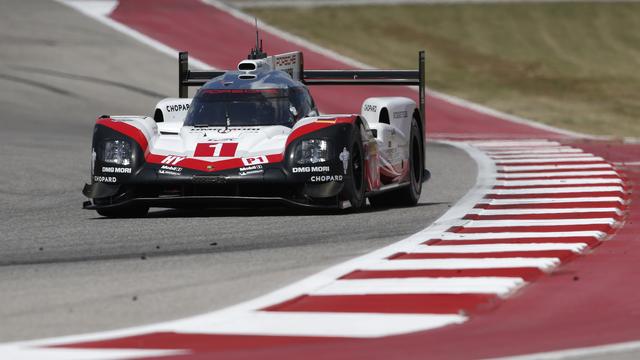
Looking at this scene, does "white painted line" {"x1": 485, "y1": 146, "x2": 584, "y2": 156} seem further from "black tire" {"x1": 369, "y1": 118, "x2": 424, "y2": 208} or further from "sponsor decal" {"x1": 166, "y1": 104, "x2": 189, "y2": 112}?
"sponsor decal" {"x1": 166, "y1": 104, "x2": 189, "y2": 112}

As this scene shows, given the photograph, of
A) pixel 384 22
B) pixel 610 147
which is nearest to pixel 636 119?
pixel 610 147

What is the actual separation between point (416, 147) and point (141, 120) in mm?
3392

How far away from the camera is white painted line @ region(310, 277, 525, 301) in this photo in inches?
315

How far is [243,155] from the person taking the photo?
12.9 meters

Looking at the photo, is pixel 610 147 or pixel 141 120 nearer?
pixel 141 120

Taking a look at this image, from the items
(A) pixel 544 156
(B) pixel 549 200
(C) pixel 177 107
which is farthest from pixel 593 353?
(A) pixel 544 156

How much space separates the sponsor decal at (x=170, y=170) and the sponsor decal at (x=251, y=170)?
526 mm

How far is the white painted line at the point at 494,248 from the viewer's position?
9906 mm

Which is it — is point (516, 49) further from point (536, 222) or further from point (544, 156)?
point (536, 222)

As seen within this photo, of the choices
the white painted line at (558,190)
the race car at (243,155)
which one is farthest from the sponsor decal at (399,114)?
the white painted line at (558,190)

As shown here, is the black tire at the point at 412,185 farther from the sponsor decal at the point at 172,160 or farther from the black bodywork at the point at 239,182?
the sponsor decal at the point at 172,160

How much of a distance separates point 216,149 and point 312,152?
0.84 m

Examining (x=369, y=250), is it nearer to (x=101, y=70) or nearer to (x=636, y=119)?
(x=636, y=119)

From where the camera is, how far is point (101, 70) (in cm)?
3356
